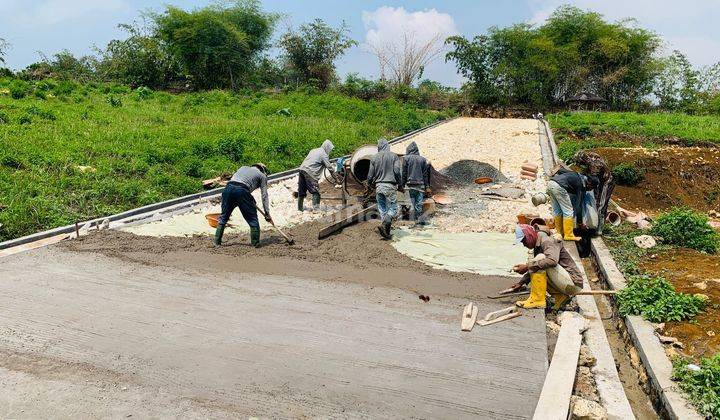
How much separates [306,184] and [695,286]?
6.76 m

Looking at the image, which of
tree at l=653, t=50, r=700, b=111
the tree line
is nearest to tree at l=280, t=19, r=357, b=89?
the tree line

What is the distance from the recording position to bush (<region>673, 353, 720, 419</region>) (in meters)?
3.83

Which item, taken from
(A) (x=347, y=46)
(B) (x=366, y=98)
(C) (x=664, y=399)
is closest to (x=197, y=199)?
(C) (x=664, y=399)

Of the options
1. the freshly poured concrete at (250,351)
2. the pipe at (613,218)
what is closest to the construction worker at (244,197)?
the freshly poured concrete at (250,351)

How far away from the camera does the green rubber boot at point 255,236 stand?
27.0 ft

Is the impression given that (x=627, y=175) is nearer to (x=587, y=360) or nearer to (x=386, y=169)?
(x=386, y=169)

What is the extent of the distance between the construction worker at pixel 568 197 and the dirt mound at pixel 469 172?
15.5ft

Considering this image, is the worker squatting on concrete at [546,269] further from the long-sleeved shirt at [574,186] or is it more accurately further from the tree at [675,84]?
the tree at [675,84]

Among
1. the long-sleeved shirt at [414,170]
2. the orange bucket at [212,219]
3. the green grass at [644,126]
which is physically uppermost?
the green grass at [644,126]

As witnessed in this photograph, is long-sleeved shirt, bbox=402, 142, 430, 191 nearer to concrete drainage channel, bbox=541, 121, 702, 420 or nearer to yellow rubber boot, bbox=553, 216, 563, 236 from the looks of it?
yellow rubber boot, bbox=553, 216, 563, 236

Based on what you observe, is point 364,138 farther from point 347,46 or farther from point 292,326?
point 347,46

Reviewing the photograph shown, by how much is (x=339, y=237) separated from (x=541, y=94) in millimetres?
32280

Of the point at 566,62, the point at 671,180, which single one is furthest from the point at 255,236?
the point at 566,62

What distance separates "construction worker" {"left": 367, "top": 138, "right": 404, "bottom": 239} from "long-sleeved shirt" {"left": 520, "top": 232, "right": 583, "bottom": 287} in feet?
10.3
